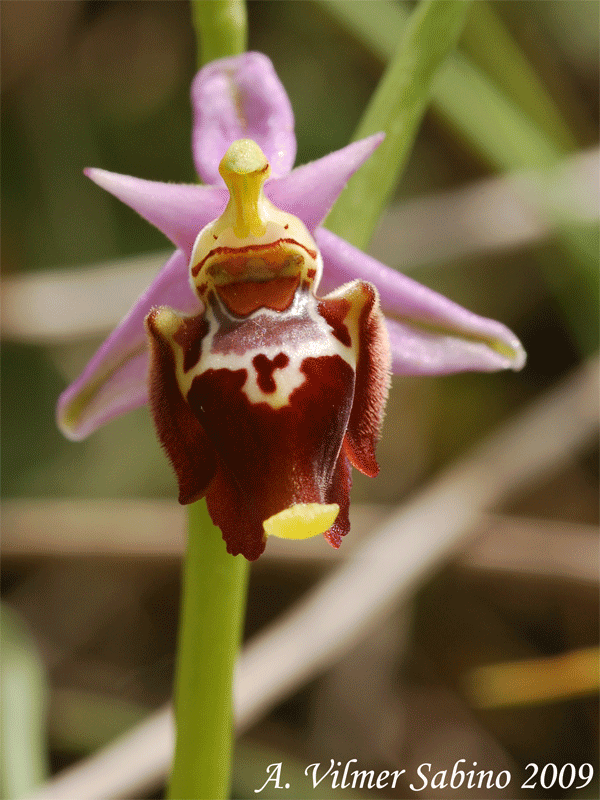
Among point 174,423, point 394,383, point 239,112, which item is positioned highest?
point 394,383

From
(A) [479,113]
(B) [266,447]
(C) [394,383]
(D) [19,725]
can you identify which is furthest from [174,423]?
(C) [394,383]

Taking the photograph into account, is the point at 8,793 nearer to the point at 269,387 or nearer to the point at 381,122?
the point at 269,387

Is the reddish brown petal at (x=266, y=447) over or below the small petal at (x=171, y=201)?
below

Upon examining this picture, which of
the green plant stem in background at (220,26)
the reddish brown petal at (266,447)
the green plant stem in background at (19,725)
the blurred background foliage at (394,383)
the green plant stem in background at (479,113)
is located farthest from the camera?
the blurred background foliage at (394,383)

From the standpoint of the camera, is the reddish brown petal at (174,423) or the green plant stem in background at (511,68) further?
the green plant stem in background at (511,68)

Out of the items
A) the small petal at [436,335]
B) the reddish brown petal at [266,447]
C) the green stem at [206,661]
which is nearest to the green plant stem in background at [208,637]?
the green stem at [206,661]

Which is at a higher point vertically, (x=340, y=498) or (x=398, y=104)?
(x=398, y=104)

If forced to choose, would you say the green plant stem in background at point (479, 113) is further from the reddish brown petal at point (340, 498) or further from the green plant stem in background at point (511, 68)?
the reddish brown petal at point (340, 498)

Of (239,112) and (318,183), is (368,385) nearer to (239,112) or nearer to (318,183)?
(318,183)
